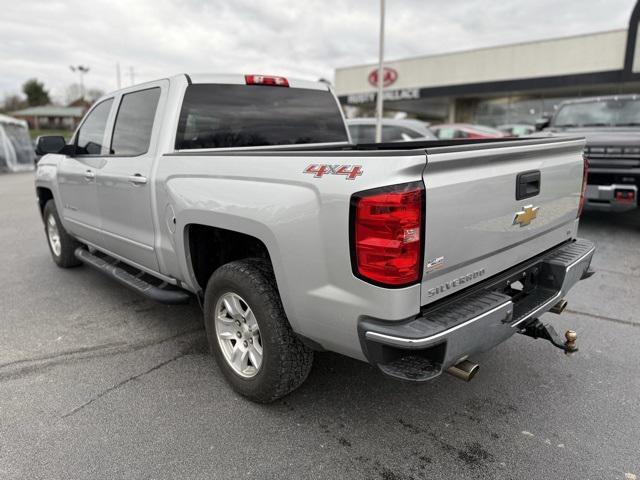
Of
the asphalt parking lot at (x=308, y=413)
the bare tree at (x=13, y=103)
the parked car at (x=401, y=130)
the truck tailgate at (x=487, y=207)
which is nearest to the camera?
the truck tailgate at (x=487, y=207)

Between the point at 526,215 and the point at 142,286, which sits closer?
the point at 526,215

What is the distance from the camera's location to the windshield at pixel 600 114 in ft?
26.4

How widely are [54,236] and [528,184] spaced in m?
5.37

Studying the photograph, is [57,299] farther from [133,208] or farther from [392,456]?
[392,456]

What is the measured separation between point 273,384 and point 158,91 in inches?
89.8

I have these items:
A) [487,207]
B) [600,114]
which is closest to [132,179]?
[487,207]

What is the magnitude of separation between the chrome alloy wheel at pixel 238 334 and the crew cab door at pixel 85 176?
75.8 inches

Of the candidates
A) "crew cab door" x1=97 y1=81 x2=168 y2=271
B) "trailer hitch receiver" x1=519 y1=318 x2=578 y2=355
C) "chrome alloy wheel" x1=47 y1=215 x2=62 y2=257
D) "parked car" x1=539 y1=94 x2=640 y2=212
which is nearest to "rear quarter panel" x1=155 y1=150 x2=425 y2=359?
"crew cab door" x1=97 y1=81 x2=168 y2=271

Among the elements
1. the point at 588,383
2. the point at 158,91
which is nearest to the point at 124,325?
the point at 158,91

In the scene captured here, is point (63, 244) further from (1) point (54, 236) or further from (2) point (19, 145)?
(2) point (19, 145)

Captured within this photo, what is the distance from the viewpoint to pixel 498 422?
2.75 meters

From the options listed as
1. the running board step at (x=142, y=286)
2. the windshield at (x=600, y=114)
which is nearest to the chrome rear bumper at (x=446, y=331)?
the running board step at (x=142, y=286)

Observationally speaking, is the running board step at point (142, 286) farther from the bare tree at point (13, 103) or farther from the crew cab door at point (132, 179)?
the bare tree at point (13, 103)

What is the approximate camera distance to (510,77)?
24.2 meters
